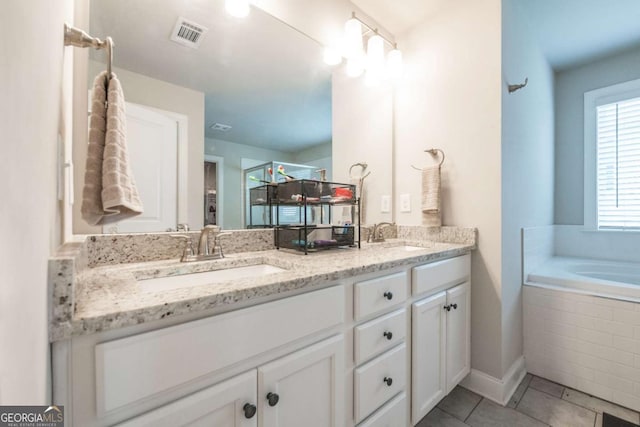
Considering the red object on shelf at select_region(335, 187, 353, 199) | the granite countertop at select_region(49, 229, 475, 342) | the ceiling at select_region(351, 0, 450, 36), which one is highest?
the ceiling at select_region(351, 0, 450, 36)

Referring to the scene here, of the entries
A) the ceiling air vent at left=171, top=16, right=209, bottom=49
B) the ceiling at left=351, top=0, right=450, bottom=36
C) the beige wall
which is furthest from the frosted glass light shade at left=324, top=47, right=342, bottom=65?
the beige wall

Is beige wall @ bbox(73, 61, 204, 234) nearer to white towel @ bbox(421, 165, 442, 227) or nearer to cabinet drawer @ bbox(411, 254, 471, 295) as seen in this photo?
cabinet drawer @ bbox(411, 254, 471, 295)

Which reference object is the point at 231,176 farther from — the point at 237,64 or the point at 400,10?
the point at 400,10

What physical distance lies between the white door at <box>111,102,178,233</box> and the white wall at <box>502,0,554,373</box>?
1.74 m

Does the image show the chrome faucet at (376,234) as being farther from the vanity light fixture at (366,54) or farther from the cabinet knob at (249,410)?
the cabinet knob at (249,410)

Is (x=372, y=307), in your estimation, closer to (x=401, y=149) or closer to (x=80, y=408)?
(x=80, y=408)

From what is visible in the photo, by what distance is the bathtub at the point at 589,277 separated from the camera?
1600 millimetres

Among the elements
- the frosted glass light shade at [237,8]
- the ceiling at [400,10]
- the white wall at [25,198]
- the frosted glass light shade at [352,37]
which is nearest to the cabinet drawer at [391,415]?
the white wall at [25,198]

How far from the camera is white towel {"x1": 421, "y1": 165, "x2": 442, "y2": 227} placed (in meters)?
1.75

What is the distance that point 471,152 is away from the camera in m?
1.70

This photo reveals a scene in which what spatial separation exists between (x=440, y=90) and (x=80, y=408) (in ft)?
7.12

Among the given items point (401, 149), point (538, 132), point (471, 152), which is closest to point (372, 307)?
point (471, 152)

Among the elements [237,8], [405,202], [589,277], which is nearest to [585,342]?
[589,277]

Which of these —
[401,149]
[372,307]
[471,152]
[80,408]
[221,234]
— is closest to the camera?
[80,408]
